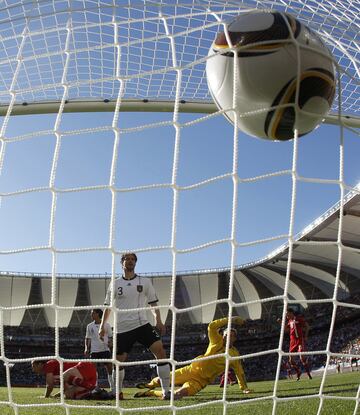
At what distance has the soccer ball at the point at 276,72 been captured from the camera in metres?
2.45

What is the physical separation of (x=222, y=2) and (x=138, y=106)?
3.33 ft

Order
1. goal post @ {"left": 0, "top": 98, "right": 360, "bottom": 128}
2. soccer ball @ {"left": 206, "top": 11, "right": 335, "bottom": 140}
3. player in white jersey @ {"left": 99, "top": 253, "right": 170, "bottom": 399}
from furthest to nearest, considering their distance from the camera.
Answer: player in white jersey @ {"left": 99, "top": 253, "right": 170, "bottom": 399} → goal post @ {"left": 0, "top": 98, "right": 360, "bottom": 128} → soccer ball @ {"left": 206, "top": 11, "right": 335, "bottom": 140}

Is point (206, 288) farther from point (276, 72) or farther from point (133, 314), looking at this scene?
point (276, 72)

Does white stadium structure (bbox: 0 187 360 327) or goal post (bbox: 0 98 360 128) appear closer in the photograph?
goal post (bbox: 0 98 360 128)

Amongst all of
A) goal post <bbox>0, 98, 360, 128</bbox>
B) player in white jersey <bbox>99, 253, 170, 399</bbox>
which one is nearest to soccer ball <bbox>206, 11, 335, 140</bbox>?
goal post <bbox>0, 98, 360, 128</bbox>

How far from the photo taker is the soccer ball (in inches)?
96.6

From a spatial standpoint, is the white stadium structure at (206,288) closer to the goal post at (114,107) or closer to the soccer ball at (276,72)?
the goal post at (114,107)

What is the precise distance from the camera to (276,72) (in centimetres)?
245

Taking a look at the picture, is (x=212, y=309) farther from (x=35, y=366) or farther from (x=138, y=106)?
(x=138, y=106)

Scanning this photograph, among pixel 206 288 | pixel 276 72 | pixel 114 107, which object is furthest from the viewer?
pixel 206 288

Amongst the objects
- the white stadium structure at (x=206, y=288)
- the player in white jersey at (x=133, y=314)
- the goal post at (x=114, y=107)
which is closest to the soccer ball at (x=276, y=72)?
the goal post at (x=114, y=107)

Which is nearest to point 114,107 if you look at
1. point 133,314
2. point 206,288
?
point 133,314

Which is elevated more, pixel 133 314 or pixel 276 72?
pixel 276 72

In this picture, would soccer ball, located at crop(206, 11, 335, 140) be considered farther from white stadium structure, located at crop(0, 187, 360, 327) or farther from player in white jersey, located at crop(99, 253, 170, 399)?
white stadium structure, located at crop(0, 187, 360, 327)
